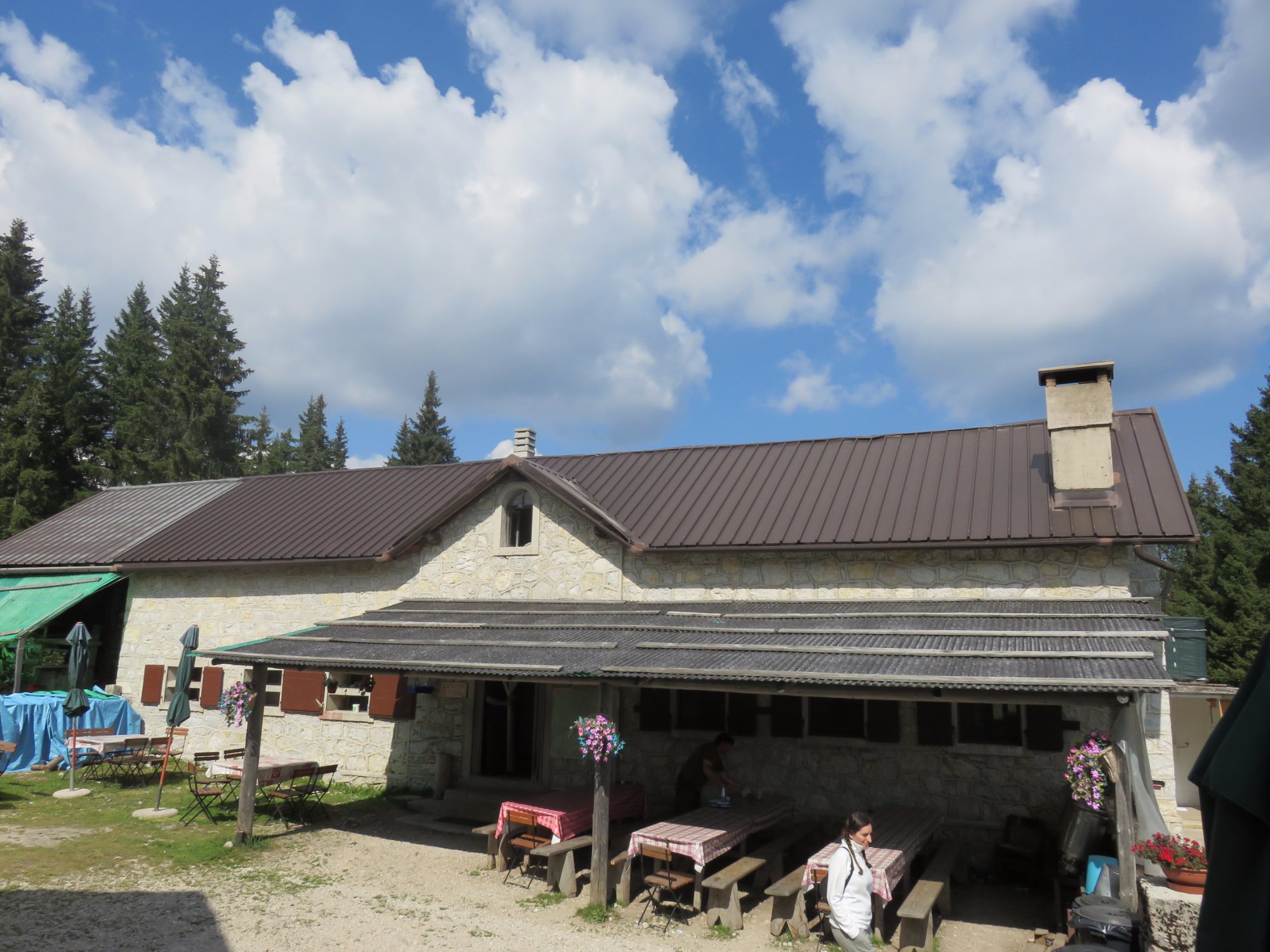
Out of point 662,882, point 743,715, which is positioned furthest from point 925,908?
point 743,715

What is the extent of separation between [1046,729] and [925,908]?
403cm

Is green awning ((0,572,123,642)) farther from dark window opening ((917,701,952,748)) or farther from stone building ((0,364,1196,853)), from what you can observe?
dark window opening ((917,701,952,748))

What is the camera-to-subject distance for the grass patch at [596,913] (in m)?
8.20

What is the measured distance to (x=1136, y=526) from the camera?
10438mm

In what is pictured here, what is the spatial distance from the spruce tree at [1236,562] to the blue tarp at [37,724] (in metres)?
28.5

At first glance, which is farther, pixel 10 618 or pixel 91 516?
pixel 91 516

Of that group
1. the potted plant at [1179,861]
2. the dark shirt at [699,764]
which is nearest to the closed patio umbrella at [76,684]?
the dark shirt at [699,764]

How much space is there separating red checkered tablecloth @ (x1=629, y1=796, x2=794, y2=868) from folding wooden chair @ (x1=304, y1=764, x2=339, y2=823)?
5.74 metres

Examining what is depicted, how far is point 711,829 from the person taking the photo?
885 centimetres

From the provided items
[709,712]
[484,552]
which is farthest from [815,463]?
[484,552]

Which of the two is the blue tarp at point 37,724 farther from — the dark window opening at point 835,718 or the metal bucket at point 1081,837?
the metal bucket at point 1081,837

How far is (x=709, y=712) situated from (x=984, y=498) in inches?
196

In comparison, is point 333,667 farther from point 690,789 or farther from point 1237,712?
point 1237,712

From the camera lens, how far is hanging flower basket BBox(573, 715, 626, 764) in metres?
8.64
